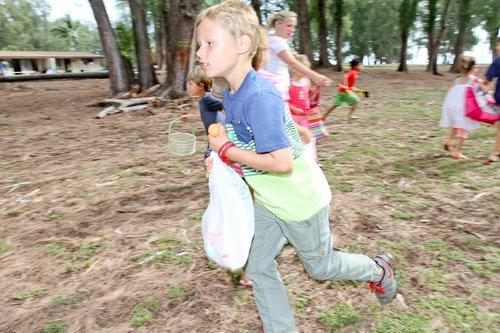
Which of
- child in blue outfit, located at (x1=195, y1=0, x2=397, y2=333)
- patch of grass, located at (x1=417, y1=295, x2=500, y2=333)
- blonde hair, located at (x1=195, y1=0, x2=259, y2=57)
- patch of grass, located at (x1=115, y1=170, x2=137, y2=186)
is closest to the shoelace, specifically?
child in blue outfit, located at (x1=195, y1=0, x2=397, y2=333)

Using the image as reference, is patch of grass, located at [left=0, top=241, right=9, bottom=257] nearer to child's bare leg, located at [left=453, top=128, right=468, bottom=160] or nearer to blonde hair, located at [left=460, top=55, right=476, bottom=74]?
child's bare leg, located at [left=453, top=128, right=468, bottom=160]

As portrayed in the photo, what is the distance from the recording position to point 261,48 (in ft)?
7.02

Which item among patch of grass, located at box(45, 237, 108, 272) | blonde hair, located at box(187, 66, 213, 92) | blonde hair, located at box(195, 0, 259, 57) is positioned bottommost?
patch of grass, located at box(45, 237, 108, 272)

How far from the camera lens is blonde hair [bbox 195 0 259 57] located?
1883 millimetres

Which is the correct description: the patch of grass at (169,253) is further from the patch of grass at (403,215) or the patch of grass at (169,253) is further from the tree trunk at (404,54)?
the tree trunk at (404,54)

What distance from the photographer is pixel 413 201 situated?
15.0 feet

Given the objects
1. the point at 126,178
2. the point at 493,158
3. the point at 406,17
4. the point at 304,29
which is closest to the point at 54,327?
the point at 126,178

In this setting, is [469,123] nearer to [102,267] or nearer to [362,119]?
[362,119]

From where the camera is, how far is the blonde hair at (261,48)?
2088 mm

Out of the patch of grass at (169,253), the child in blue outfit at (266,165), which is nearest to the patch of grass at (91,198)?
the patch of grass at (169,253)

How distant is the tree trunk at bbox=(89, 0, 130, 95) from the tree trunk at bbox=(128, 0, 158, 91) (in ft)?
2.34

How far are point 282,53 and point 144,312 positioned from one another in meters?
3.14

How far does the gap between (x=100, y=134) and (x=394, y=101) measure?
9.37 meters

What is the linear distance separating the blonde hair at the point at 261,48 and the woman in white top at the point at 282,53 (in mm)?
2276
